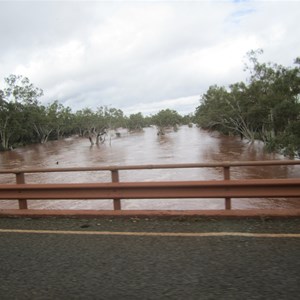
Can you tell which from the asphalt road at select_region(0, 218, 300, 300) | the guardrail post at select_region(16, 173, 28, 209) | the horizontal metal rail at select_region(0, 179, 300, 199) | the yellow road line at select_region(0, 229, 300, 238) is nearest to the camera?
the asphalt road at select_region(0, 218, 300, 300)

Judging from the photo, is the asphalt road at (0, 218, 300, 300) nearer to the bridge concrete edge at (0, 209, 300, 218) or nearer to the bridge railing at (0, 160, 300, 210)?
the bridge concrete edge at (0, 209, 300, 218)

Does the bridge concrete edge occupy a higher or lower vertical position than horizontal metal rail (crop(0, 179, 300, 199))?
lower

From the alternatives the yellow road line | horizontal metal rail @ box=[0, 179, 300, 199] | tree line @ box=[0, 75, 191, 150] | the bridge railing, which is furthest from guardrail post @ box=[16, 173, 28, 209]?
tree line @ box=[0, 75, 191, 150]

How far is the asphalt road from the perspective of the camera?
3111mm

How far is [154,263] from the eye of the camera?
3.72 m

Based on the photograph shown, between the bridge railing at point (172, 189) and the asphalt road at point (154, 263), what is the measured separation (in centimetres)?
48

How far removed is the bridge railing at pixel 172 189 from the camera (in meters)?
5.31

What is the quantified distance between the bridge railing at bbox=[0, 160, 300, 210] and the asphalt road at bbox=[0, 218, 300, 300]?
48cm

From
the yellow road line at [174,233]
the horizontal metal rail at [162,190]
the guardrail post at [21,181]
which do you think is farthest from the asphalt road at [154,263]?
the guardrail post at [21,181]

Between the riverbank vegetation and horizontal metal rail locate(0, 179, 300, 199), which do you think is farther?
the riverbank vegetation

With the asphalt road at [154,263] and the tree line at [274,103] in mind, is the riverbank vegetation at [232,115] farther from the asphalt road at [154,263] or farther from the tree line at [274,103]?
the asphalt road at [154,263]

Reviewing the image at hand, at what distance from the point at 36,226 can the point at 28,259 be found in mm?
1520

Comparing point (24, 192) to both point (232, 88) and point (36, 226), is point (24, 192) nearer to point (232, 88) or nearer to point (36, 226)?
point (36, 226)

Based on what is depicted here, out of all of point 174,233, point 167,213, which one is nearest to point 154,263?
point 174,233
